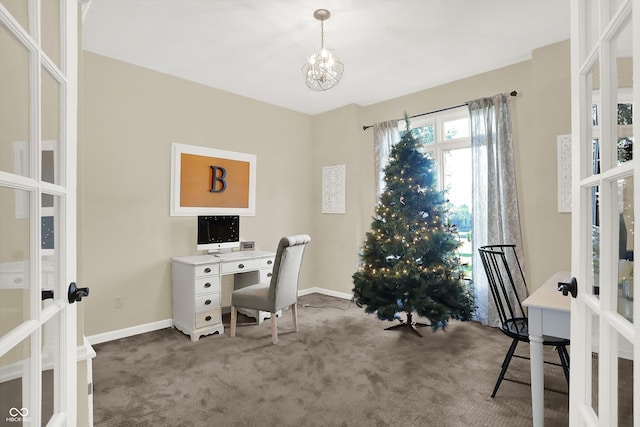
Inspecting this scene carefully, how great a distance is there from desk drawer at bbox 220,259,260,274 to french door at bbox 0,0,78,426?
2559mm

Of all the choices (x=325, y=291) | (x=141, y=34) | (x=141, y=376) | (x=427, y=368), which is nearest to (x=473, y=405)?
(x=427, y=368)

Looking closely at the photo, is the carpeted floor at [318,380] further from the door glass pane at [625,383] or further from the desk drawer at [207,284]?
the door glass pane at [625,383]

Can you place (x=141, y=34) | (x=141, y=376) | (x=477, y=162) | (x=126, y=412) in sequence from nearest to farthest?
(x=126, y=412) → (x=141, y=376) → (x=141, y=34) → (x=477, y=162)

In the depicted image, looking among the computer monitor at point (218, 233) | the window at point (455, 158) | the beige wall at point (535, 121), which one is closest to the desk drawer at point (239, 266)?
the computer monitor at point (218, 233)

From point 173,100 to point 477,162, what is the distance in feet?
11.2

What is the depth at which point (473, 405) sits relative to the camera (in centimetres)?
217

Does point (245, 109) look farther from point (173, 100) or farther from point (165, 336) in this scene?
point (165, 336)

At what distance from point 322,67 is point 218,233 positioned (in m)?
2.18

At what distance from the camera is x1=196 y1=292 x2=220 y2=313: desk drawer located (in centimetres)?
337

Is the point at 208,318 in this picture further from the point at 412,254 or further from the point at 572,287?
the point at 572,287

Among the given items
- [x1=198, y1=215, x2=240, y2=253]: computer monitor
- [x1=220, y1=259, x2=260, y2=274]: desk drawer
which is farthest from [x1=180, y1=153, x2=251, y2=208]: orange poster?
[x1=220, y1=259, x2=260, y2=274]: desk drawer

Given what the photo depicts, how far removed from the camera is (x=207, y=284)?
3434 millimetres

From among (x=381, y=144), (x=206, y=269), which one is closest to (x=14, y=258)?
(x=206, y=269)

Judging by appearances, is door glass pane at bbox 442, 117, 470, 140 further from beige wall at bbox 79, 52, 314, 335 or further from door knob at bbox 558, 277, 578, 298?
door knob at bbox 558, 277, 578, 298
